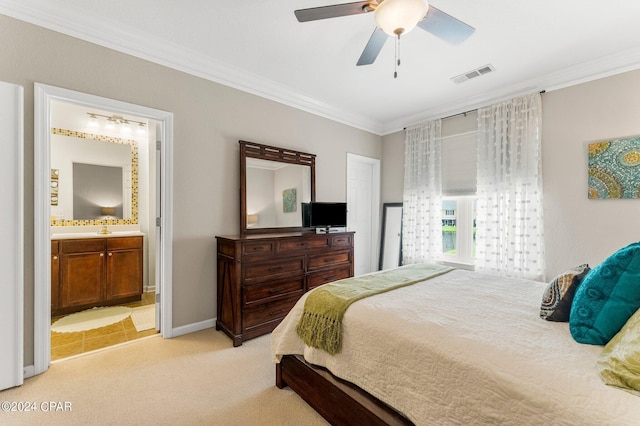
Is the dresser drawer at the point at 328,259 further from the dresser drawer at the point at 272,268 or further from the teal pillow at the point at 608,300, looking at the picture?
the teal pillow at the point at 608,300

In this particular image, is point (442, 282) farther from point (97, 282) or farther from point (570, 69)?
point (97, 282)

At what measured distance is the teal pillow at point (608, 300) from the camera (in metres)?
1.10

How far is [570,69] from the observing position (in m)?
2.92

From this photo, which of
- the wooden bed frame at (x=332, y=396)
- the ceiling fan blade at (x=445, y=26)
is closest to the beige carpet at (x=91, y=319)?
the wooden bed frame at (x=332, y=396)

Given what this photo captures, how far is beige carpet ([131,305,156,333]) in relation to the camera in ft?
9.87

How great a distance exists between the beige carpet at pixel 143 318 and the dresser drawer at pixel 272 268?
4.52 ft

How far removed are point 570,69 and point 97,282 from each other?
608 centimetres

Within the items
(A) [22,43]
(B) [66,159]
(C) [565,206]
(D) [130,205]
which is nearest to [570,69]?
(C) [565,206]

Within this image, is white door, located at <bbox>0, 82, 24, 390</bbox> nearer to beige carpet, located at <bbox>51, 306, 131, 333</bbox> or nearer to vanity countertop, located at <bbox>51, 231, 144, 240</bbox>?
beige carpet, located at <bbox>51, 306, 131, 333</bbox>

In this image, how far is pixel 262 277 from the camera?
109 inches

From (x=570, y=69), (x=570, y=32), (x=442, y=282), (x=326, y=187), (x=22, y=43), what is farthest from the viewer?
(x=326, y=187)

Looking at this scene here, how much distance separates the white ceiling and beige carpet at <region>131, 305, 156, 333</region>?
9.13 feet

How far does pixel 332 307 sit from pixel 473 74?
10.1 feet

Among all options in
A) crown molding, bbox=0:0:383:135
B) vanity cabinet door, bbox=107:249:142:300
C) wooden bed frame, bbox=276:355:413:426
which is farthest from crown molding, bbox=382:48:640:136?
vanity cabinet door, bbox=107:249:142:300
